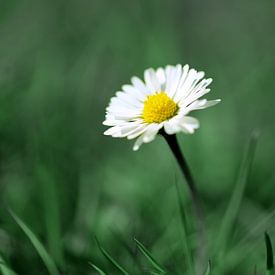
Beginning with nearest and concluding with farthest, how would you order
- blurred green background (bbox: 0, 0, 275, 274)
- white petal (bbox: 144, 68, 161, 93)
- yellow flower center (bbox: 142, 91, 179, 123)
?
1. yellow flower center (bbox: 142, 91, 179, 123)
2. white petal (bbox: 144, 68, 161, 93)
3. blurred green background (bbox: 0, 0, 275, 274)

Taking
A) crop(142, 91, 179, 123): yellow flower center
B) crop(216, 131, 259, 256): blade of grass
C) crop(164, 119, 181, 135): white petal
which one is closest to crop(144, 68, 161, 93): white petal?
crop(142, 91, 179, 123): yellow flower center

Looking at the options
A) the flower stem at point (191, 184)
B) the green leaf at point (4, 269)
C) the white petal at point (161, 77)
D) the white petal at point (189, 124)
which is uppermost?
the white petal at point (161, 77)

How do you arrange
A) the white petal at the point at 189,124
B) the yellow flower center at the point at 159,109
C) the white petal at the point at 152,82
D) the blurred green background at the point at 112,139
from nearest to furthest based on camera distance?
the white petal at the point at 189,124 < the yellow flower center at the point at 159,109 < the white petal at the point at 152,82 < the blurred green background at the point at 112,139

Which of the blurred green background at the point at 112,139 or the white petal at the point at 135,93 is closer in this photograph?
the white petal at the point at 135,93

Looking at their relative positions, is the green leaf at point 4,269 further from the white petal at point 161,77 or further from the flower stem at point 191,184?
the white petal at point 161,77

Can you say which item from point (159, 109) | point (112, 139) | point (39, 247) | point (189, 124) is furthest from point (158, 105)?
point (112, 139)

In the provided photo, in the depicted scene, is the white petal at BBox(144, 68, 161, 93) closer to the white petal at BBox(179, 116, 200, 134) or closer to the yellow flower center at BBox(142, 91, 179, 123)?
the yellow flower center at BBox(142, 91, 179, 123)

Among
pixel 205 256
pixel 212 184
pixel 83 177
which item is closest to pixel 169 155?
pixel 212 184

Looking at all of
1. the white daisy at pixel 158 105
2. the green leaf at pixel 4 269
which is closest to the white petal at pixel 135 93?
the white daisy at pixel 158 105
